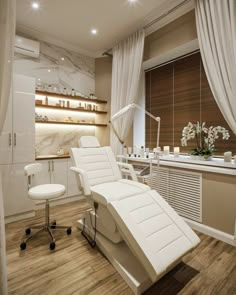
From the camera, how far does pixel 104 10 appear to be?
104 inches

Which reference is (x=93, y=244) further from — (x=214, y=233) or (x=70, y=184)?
(x=70, y=184)

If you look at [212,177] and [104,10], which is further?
[104,10]

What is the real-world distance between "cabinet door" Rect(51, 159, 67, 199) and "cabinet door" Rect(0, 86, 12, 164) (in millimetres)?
734

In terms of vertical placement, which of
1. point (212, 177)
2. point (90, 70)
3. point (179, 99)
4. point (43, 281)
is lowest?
point (43, 281)

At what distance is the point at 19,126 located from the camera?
8.64ft

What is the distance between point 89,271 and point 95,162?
1.21 meters

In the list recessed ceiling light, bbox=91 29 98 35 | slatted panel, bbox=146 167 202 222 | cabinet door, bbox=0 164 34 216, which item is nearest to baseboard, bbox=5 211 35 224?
cabinet door, bbox=0 164 34 216

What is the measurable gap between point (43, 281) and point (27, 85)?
2.44 m

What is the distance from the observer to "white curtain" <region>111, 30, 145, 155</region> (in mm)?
3074

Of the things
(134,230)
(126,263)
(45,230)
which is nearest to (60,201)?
(45,230)

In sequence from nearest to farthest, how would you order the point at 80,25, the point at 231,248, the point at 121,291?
the point at 121,291
the point at 231,248
the point at 80,25

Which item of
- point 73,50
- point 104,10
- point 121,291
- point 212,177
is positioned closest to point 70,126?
point 73,50

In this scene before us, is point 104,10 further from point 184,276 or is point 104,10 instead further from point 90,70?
point 184,276

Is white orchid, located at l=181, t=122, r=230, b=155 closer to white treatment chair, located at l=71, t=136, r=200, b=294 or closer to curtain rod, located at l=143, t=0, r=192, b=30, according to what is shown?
white treatment chair, located at l=71, t=136, r=200, b=294
